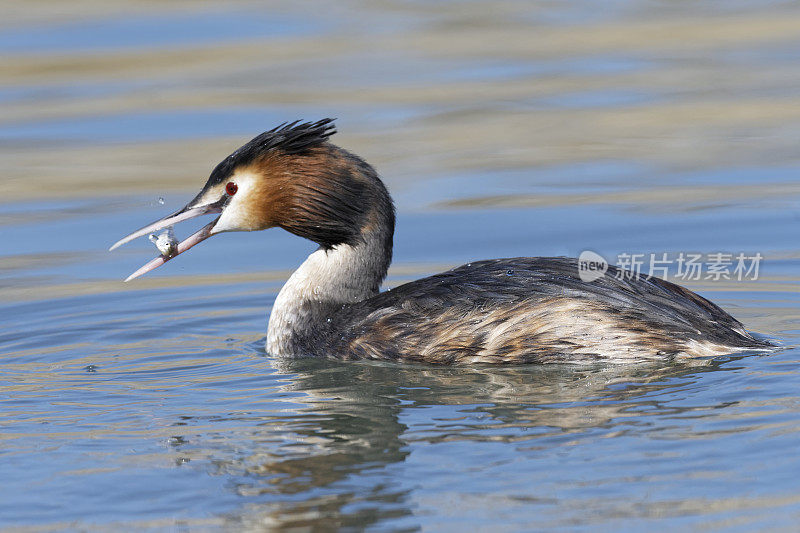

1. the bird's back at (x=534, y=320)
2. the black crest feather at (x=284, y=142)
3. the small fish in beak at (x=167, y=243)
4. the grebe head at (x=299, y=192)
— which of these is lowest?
the bird's back at (x=534, y=320)

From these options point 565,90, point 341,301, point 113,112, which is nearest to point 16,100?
point 113,112

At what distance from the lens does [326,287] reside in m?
8.02

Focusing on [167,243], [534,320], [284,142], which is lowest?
[534,320]

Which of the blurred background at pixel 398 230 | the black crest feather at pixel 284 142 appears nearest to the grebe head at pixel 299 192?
the black crest feather at pixel 284 142

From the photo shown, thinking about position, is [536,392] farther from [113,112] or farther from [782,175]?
[113,112]

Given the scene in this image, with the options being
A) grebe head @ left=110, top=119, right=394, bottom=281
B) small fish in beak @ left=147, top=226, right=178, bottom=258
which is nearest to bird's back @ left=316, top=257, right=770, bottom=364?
grebe head @ left=110, top=119, right=394, bottom=281

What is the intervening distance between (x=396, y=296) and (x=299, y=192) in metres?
0.78

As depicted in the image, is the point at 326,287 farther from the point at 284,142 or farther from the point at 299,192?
the point at 284,142

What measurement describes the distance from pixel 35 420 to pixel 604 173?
6.73 m

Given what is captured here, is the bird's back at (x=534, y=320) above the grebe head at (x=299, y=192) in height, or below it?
below

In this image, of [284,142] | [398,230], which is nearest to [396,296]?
[284,142]

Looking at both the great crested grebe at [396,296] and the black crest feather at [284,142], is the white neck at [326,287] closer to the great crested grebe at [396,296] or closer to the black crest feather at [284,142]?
the great crested grebe at [396,296]

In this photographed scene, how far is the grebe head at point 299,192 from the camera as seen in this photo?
307 inches

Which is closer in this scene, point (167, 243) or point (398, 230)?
point (167, 243)
